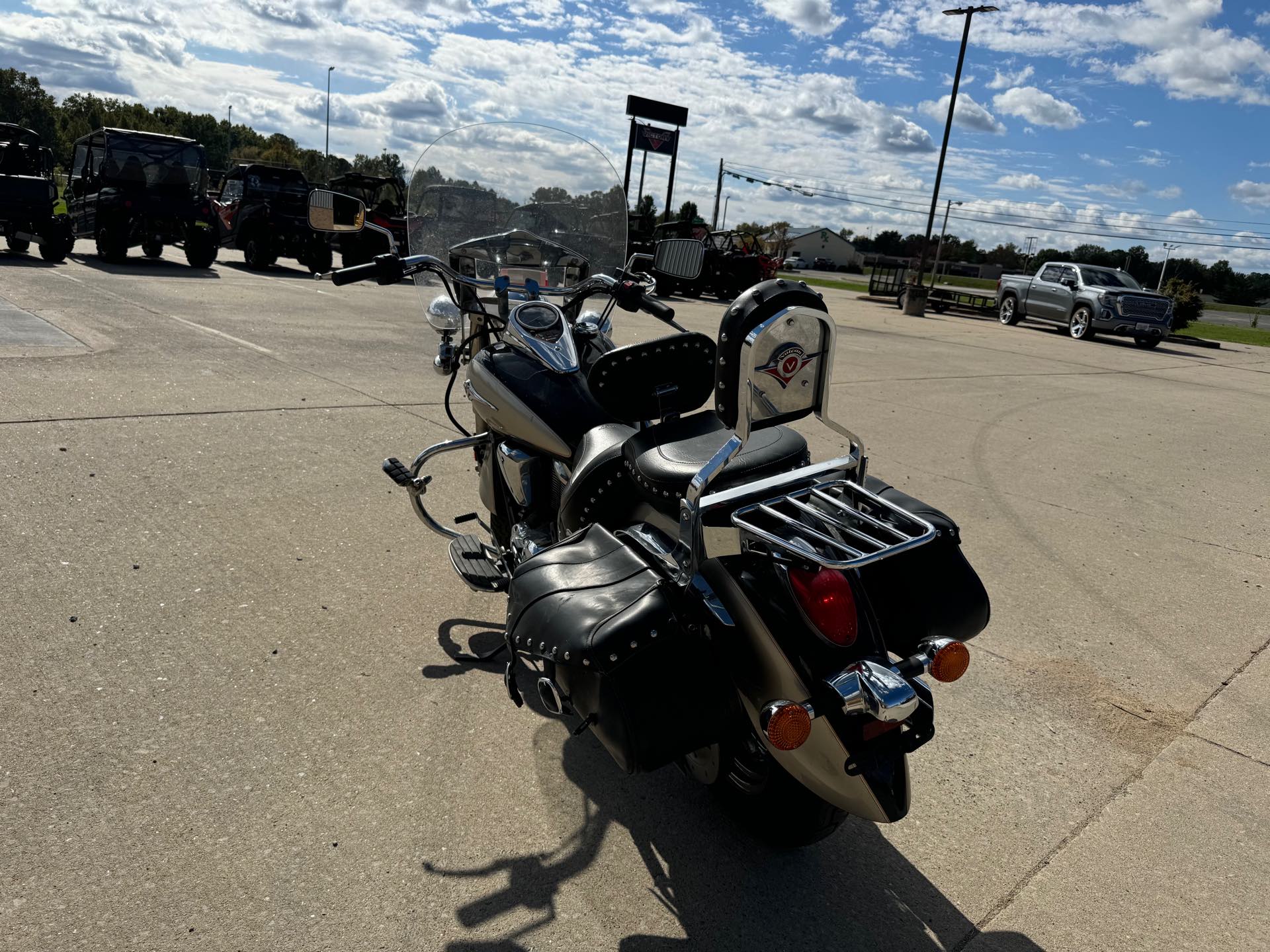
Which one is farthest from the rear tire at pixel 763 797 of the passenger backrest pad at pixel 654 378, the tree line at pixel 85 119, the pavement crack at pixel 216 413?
the tree line at pixel 85 119

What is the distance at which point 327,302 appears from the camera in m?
12.8

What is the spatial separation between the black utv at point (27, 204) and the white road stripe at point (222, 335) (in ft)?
19.3

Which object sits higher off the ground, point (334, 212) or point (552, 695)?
point (334, 212)

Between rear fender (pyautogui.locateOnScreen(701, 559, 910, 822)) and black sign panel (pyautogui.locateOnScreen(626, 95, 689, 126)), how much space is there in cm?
2946

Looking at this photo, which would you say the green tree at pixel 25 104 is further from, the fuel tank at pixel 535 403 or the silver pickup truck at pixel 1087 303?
the fuel tank at pixel 535 403

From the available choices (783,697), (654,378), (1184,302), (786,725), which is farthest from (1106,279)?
(786,725)

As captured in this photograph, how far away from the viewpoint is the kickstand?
11.2 feet

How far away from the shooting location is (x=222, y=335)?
898cm

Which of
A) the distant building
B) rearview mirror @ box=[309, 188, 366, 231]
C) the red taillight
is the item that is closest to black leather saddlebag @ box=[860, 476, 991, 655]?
the red taillight

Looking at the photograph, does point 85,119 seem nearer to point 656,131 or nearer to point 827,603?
point 656,131

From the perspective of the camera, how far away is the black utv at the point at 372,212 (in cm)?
1791

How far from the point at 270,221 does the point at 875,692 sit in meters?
17.3

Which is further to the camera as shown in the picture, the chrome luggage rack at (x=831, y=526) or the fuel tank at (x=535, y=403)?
the fuel tank at (x=535, y=403)

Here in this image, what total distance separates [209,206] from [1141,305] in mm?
18226
